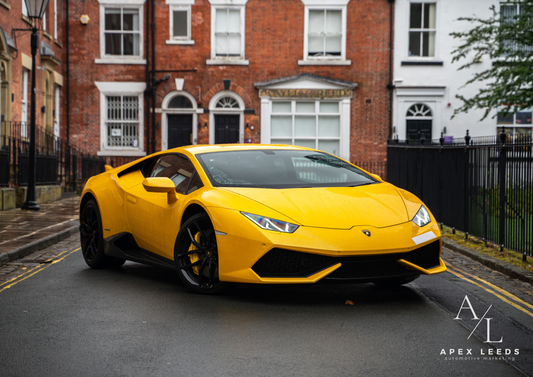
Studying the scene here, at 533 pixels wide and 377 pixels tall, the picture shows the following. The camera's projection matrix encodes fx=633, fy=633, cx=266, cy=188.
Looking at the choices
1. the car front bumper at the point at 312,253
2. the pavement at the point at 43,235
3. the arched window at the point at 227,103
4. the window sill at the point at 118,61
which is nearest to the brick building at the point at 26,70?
the window sill at the point at 118,61

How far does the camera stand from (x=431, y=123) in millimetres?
24938

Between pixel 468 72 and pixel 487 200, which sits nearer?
pixel 487 200

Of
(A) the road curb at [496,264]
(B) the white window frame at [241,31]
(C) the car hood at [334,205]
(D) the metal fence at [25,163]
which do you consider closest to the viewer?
(C) the car hood at [334,205]

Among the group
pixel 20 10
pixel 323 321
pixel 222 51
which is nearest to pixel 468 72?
pixel 222 51

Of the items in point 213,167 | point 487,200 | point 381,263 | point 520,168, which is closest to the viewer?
point 381,263

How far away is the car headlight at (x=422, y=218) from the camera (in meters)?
5.32

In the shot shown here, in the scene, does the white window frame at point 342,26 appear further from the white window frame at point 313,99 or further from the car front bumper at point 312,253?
the car front bumper at point 312,253

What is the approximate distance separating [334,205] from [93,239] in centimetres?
320

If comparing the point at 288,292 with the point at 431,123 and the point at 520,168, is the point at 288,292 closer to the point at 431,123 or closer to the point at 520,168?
the point at 520,168

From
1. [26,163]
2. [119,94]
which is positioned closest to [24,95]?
[119,94]

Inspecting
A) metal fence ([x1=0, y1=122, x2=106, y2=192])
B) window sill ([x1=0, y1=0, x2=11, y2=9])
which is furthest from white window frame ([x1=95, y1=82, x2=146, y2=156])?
window sill ([x1=0, y1=0, x2=11, y2=9])

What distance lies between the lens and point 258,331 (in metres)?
4.32

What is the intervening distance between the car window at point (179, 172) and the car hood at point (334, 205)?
1.93ft

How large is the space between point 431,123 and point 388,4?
4.97 m
